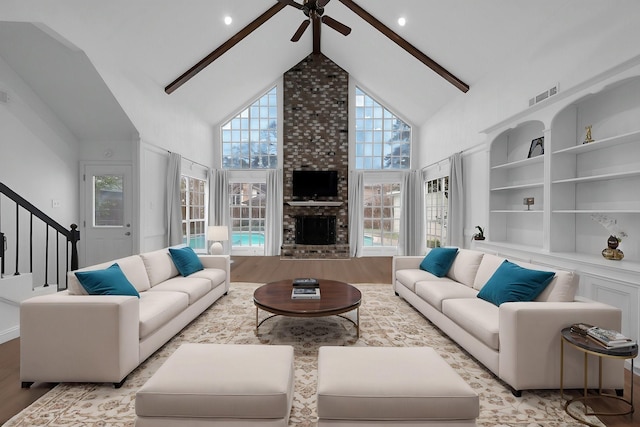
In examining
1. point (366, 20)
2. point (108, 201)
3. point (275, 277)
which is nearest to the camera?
point (108, 201)

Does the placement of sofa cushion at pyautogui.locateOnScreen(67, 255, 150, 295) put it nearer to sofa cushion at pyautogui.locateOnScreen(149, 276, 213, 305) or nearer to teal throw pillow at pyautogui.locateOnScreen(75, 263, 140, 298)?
sofa cushion at pyautogui.locateOnScreen(149, 276, 213, 305)

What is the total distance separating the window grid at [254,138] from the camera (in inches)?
335

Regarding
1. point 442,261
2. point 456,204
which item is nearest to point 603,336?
point 442,261

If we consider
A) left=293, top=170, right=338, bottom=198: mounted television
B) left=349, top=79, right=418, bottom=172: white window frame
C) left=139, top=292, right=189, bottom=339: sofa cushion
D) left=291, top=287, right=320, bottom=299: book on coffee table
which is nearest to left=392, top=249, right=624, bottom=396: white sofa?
left=291, top=287, right=320, bottom=299: book on coffee table

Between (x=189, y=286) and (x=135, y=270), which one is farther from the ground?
(x=135, y=270)

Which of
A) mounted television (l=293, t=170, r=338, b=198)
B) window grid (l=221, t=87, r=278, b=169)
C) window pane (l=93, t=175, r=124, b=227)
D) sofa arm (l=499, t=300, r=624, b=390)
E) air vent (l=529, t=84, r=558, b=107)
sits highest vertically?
window grid (l=221, t=87, r=278, b=169)

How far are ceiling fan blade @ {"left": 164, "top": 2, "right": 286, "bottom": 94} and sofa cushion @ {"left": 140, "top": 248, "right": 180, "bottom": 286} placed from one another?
3433mm

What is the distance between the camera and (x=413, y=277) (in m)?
3.86

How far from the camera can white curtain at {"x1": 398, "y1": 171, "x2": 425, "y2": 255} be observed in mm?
7926

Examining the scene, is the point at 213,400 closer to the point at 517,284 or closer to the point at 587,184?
the point at 517,284

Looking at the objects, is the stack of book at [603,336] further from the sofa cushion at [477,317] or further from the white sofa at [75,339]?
the white sofa at [75,339]

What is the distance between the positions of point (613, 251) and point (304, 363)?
9.38 ft

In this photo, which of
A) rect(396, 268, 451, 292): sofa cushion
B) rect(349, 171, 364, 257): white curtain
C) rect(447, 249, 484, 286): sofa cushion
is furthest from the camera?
rect(349, 171, 364, 257): white curtain

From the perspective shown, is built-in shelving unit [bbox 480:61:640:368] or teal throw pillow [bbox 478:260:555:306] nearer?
teal throw pillow [bbox 478:260:555:306]
